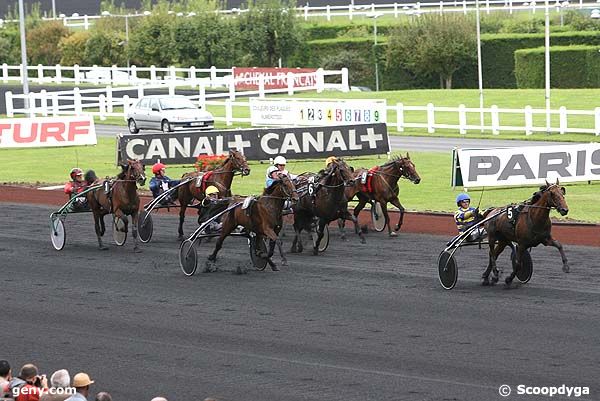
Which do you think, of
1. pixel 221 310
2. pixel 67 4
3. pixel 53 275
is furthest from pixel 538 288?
pixel 67 4

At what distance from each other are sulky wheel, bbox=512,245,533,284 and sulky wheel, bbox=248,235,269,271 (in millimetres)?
3702

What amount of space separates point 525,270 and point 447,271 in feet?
3.36

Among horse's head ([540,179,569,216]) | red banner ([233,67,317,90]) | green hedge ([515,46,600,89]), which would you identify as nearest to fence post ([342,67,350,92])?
red banner ([233,67,317,90])

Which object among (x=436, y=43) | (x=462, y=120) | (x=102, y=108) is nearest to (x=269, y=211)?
(x=462, y=120)

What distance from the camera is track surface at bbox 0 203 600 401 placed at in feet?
39.5

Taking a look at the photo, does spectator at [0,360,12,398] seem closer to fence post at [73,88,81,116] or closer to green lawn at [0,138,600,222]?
green lawn at [0,138,600,222]

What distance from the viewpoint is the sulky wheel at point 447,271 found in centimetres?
1638

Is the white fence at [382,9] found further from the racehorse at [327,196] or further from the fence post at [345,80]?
the racehorse at [327,196]

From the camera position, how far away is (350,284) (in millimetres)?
17203

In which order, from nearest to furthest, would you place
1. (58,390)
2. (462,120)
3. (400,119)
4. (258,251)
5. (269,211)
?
(58,390) → (269,211) → (258,251) → (462,120) → (400,119)

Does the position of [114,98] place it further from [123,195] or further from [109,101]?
[123,195]

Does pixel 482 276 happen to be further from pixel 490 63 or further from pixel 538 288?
pixel 490 63

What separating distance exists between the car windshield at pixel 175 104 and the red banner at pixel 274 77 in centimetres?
1276

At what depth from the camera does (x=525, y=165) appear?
85.2 ft
